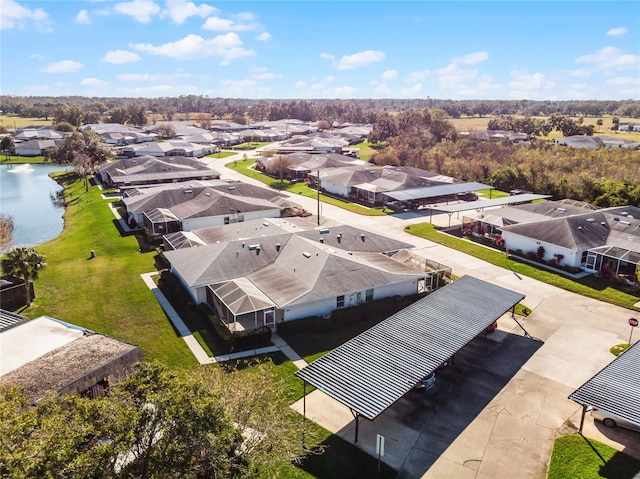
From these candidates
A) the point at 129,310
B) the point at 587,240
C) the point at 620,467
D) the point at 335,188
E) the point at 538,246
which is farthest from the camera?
the point at 335,188

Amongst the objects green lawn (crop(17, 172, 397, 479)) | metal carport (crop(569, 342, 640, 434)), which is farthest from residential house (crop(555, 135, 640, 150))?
green lawn (crop(17, 172, 397, 479))

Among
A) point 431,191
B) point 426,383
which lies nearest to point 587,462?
point 426,383

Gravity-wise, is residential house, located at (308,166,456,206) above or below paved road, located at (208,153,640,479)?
above

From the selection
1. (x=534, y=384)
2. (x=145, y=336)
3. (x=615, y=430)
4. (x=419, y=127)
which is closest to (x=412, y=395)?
(x=534, y=384)

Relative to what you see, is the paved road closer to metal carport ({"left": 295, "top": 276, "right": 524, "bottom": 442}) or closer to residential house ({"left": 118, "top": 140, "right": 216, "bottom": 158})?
metal carport ({"left": 295, "top": 276, "right": 524, "bottom": 442})

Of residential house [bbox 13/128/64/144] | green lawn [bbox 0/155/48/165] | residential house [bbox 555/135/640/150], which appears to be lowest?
green lawn [bbox 0/155/48/165]

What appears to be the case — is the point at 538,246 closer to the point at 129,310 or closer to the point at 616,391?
the point at 616,391
